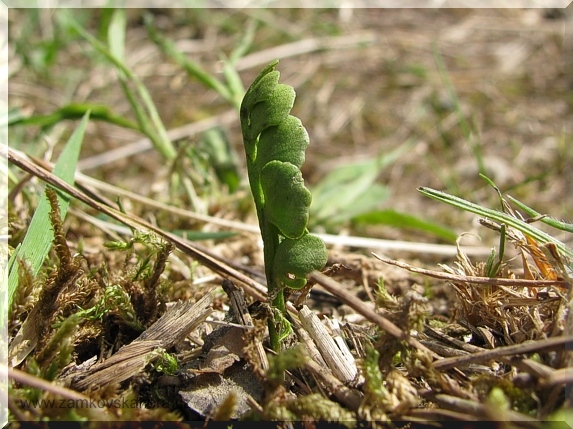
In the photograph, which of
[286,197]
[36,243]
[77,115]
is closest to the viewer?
[286,197]

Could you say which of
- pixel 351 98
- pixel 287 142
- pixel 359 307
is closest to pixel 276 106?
pixel 287 142

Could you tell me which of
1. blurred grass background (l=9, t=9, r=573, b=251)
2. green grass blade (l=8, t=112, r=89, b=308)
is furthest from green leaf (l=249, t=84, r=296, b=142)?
blurred grass background (l=9, t=9, r=573, b=251)

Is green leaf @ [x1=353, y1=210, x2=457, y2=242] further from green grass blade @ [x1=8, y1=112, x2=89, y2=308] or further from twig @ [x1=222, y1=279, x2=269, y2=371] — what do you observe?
green grass blade @ [x1=8, y1=112, x2=89, y2=308]

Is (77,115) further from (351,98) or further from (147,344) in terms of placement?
(351,98)

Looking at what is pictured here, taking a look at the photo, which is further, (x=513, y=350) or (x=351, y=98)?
(x=351, y=98)

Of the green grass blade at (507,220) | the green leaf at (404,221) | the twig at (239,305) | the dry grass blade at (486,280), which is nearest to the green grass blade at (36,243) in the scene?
the twig at (239,305)

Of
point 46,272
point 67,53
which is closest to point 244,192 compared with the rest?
point 46,272

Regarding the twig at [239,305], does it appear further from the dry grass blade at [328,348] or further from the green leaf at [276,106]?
the green leaf at [276,106]

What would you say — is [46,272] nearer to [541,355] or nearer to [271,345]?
[271,345]
